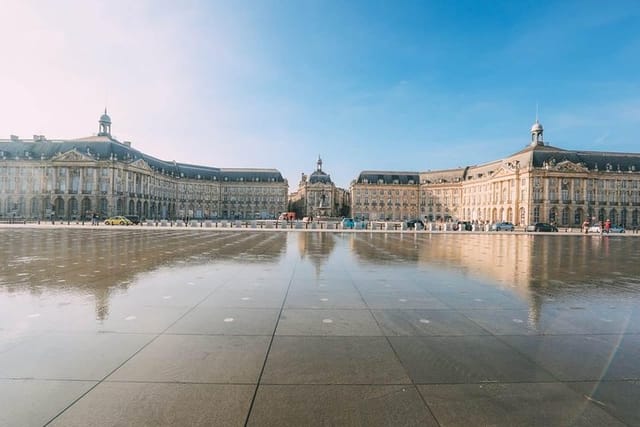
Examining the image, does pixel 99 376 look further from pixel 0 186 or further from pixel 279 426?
pixel 0 186

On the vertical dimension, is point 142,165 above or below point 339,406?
above

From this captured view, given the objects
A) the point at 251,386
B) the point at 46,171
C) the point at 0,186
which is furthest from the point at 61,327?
the point at 0,186

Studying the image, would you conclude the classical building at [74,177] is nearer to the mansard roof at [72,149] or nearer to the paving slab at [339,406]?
the mansard roof at [72,149]

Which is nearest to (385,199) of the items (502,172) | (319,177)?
(319,177)

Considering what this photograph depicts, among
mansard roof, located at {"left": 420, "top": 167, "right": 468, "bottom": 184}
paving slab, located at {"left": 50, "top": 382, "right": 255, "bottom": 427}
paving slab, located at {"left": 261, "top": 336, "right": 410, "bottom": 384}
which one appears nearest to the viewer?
paving slab, located at {"left": 50, "top": 382, "right": 255, "bottom": 427}

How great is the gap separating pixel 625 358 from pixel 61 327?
918cm

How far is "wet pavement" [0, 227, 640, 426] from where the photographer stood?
370 cm

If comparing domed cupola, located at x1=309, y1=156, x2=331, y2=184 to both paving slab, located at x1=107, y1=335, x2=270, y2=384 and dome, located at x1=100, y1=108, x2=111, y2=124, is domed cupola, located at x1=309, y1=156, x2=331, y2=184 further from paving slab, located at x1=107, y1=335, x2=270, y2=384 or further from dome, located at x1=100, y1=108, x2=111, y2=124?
paving slab, located at x1=107, y1=335, x2=270, y2=384

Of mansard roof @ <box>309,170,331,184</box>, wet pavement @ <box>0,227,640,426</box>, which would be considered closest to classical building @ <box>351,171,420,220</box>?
mansard roof @ <box>309,170,331,184</box>

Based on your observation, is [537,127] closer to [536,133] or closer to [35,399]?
[536,133]

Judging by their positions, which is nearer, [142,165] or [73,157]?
[73,157]

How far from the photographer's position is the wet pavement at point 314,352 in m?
3.70

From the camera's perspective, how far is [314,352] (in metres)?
5.25

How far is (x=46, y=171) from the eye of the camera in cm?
8919
